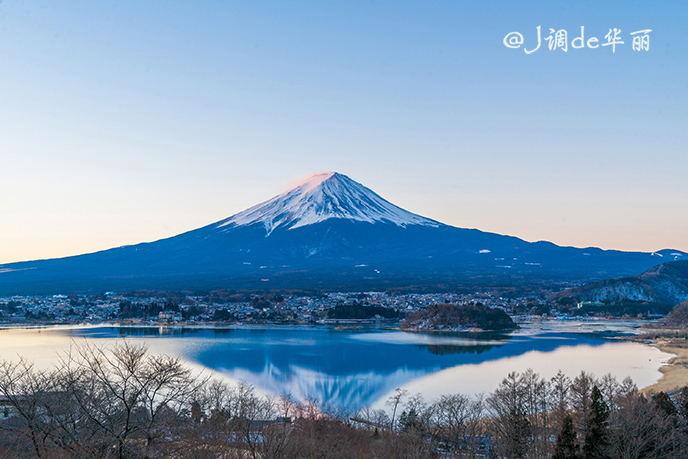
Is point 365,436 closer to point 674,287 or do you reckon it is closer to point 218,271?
point 674,287

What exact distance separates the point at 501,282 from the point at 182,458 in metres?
44.8

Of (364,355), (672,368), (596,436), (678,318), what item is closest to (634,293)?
(678,318)

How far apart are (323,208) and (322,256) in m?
7.06

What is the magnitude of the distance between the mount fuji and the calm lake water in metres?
18.8

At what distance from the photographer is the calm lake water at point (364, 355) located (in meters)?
14.6

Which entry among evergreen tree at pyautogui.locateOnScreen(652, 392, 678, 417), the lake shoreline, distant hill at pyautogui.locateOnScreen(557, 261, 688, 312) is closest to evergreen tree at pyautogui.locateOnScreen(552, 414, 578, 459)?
evergreen tree at pyautogui.locateOnScreen(652, 392, 678, 417)

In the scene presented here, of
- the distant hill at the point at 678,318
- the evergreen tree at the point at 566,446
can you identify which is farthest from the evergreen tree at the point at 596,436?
the distant hill at the point at 678,318

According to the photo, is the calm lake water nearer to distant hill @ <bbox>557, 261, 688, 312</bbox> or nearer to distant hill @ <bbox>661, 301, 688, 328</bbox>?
distant hill @ <bbox>661, 301, 688, 328</bbox>

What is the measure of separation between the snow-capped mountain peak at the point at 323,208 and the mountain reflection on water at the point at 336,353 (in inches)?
1552

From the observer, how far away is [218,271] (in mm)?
55125

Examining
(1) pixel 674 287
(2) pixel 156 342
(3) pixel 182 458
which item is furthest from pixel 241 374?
(1) pixel 674 287

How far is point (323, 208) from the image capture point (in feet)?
221

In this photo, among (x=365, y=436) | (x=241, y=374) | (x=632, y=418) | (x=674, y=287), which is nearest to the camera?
(x=632, y=418)

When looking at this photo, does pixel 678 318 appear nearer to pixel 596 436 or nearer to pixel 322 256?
pixel 596 436
